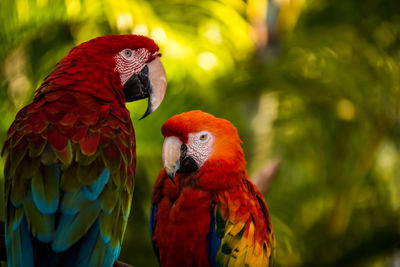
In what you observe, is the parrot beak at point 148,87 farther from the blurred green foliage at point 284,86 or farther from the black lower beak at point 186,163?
the blurred green foliage at point 284,86

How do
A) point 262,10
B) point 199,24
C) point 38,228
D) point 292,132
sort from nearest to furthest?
point 38,228 → point 199,24 → point 262,10 → point 292,132

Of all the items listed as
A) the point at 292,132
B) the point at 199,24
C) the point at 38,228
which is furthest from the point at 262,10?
the point at 38,228

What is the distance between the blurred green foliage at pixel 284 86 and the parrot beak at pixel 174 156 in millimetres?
619


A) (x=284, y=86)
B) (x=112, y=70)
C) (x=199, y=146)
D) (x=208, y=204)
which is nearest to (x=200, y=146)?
(x=199, y=146)

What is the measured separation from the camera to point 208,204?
0.89 metres

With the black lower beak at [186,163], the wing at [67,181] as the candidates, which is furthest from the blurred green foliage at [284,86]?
the wing at [67,181]

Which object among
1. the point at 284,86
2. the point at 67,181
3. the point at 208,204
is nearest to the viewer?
the point at 67,181

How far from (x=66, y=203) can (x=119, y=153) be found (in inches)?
4.8

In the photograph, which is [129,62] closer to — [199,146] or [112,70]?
[112,70]

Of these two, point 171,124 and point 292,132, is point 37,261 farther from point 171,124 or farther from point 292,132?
point 292,132

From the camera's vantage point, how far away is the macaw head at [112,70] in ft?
2.49

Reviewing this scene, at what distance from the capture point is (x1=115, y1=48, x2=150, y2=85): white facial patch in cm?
79

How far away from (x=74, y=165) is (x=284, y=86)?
1548 millimetres

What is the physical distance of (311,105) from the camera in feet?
8.27
